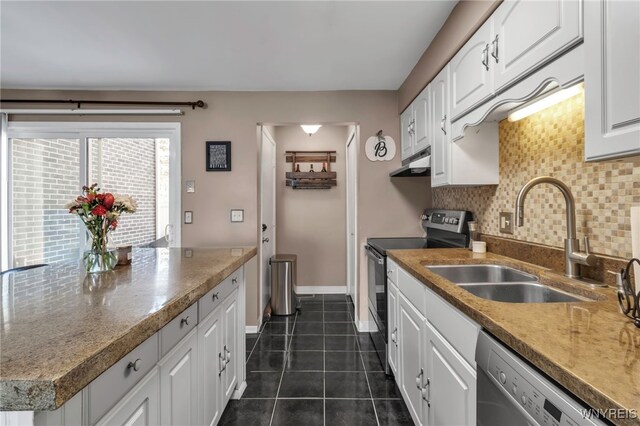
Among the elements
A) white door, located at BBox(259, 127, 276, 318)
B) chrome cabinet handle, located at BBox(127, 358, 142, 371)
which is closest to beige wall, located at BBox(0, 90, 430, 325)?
white door, located at BBox(259, 127, 276, 318)

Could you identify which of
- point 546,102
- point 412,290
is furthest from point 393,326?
point 546,102

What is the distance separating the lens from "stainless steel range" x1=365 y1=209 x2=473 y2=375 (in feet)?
7.25

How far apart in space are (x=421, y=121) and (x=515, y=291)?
151 cm

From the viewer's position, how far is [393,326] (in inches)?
79.7

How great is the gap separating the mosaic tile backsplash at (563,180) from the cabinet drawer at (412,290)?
67 cm

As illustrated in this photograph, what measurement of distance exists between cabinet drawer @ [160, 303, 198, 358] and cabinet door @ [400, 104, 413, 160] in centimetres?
220

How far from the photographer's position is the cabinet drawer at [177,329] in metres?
1.01

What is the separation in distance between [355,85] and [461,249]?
6.07ft

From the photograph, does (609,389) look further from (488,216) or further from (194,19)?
(194,19)

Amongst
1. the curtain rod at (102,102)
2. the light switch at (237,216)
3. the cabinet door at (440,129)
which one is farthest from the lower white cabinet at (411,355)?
the curtain rod at (102,102)

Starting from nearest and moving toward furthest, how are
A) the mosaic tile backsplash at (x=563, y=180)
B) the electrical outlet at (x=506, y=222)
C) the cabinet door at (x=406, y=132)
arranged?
the mosaic tile backsplash at (x=563, y=180)
the electrical outlet at (x=506, y=222)
the cabinet door at (x=406, y=132)

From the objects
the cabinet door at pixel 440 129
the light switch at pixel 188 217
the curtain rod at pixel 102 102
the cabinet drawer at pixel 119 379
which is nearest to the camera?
the cabinet drawer at pixel 119 379

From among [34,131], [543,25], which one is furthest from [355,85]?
[34,131]

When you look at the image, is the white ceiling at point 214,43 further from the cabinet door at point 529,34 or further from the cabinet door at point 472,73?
the cabinet door at point 529,34
